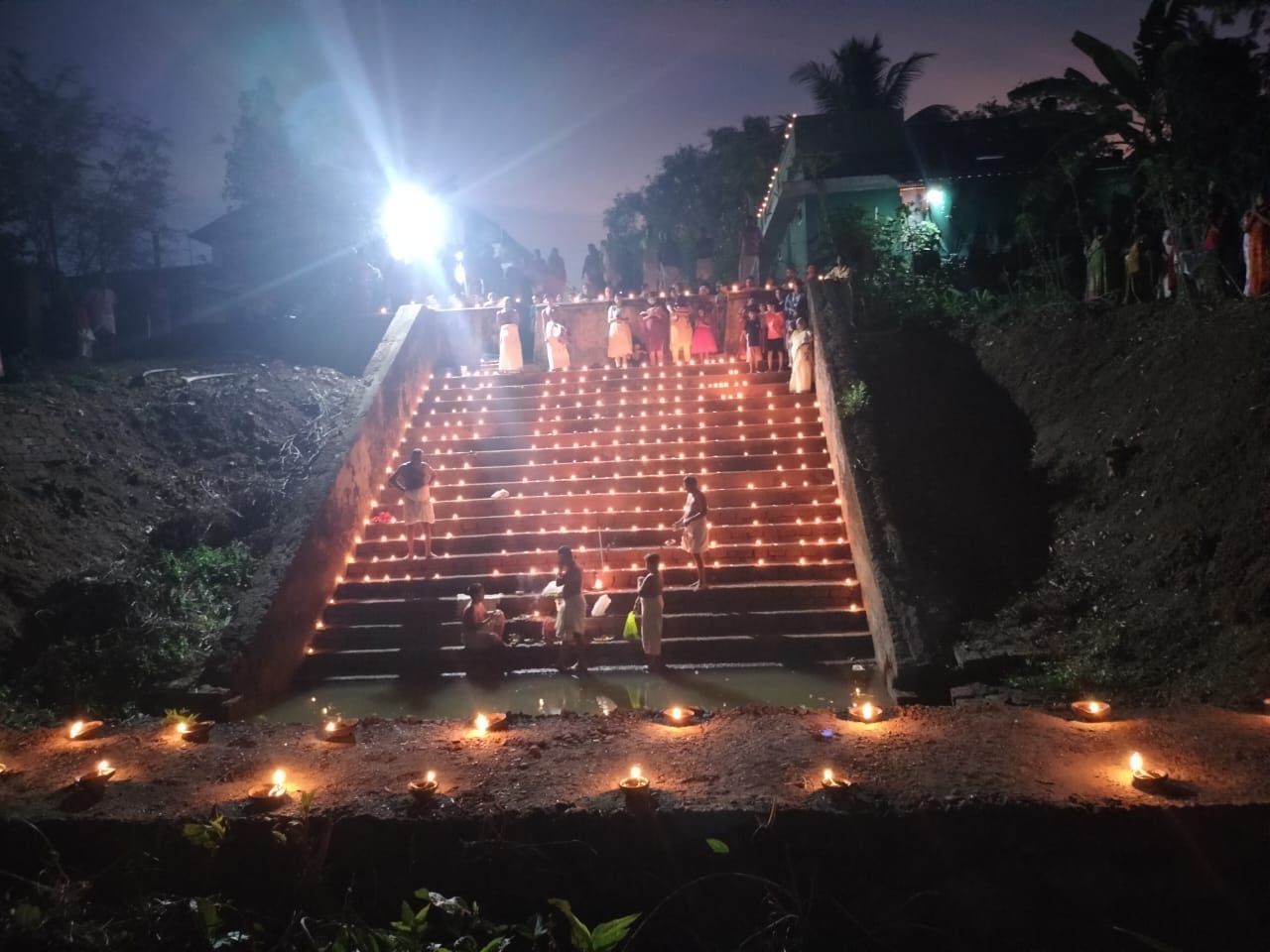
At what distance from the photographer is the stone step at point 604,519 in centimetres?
1062

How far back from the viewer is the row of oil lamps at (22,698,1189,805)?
4160 mm

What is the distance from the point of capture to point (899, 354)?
13266 mm

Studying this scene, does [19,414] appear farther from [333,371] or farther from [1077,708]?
[1077,708]

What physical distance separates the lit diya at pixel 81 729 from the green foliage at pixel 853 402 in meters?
8.32

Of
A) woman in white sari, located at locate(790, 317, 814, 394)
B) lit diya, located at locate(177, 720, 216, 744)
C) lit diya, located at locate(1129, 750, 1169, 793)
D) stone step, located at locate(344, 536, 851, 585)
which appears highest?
woman in white sari, located at locate(790, 317, 814, 394)

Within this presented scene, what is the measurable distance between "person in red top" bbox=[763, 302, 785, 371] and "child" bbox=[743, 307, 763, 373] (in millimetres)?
162

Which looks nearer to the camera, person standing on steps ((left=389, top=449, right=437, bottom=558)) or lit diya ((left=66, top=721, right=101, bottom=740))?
lit diya ((left=66, top=721, right=101, bottom=740))

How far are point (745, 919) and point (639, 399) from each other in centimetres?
1072

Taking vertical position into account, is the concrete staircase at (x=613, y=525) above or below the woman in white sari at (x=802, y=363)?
below

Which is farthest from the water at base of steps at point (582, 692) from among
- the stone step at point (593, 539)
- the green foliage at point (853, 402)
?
the green foliage at point (853, 402)

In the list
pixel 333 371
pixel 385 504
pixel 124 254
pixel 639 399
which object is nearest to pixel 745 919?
pixel 385 504

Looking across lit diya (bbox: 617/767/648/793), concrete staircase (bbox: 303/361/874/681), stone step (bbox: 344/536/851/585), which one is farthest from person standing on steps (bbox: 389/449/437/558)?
lit diya (bbox: 617/767/648/793)

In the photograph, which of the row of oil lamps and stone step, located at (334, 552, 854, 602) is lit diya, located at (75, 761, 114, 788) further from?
stone step, located at (334, 552, 854, 602)

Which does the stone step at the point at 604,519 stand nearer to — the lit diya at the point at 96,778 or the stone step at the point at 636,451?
the stone step at the point at 636,451
